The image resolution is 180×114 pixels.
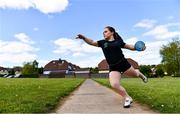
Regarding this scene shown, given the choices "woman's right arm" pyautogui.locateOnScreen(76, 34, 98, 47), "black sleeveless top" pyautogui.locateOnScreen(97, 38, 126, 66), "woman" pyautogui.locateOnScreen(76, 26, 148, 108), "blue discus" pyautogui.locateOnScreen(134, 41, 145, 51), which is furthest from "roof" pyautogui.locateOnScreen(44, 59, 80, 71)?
"blue discus" pyautogui.locateOnScreen(134, 41, 145, 51)

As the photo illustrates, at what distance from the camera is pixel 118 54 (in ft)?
34.5

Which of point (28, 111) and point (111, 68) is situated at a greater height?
point (111, 68)

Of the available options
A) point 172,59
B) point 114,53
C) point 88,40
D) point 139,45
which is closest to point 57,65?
point 172,59

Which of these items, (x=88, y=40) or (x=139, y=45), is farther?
(x=88, y=40)

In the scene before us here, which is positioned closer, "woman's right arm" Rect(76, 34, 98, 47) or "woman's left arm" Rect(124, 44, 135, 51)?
"woman's left arm" Rect(124, 44, 135, 51)

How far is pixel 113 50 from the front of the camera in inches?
413

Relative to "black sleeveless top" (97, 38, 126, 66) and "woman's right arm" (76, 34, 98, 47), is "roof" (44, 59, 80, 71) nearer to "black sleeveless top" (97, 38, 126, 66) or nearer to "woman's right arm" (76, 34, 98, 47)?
"woman's right arm" (76, 34, 98, 47)

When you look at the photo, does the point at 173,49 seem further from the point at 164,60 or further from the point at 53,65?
the point at 53,65

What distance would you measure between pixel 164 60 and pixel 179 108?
398ft

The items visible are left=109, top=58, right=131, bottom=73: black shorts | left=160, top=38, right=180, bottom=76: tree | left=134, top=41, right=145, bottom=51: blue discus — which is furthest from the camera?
left=160, top=38, right=180, bottom=76: tree

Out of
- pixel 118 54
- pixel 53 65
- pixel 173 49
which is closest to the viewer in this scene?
pixel 118 54

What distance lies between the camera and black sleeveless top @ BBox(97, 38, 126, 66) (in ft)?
34.4

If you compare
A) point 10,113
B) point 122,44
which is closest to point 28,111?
point 10,113

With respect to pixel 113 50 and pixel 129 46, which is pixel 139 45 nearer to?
pixel 129 46
